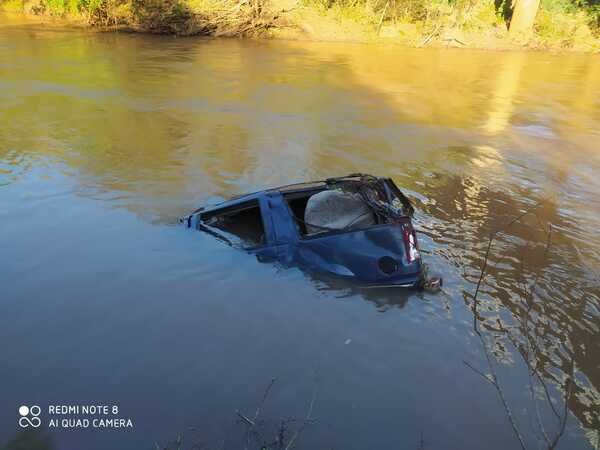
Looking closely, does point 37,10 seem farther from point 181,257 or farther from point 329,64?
point 181,257

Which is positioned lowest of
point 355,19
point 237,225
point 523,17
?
point 237,225

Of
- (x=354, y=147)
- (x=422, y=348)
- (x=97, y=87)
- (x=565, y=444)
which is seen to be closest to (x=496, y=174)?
(x=354, y=147)

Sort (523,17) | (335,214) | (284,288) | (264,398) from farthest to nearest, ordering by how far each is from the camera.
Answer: (523,17) → (284,288) → (335,214) → (264,398)

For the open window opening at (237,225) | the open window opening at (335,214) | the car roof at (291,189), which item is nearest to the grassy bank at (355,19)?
the open window opening at (237,225)

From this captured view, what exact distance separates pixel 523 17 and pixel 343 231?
29.0 metres

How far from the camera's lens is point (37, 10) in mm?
31234

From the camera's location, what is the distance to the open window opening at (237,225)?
23.0 feet

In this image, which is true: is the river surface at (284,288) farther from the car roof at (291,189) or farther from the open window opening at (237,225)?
the car roof at (291,189)

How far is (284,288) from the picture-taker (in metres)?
6.21

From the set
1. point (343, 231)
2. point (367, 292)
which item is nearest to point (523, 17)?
point (367, 292)

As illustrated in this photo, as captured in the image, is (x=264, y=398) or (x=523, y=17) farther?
(x=523, y=17)

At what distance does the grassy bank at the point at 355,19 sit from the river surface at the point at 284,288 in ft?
45.3

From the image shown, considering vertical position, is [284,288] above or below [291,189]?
below

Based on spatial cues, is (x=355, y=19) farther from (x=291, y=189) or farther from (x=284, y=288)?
(x=284, y=288)
